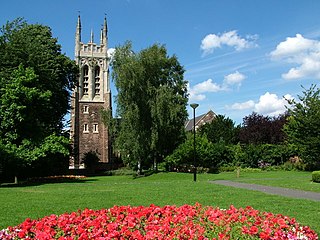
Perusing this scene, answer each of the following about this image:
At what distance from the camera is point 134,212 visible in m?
5.73

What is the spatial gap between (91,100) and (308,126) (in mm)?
36162

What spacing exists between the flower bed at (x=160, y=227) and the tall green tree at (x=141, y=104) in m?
26.8

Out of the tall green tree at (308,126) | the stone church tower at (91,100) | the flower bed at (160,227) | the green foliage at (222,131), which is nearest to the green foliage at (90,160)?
the stone church tower at (91,100)

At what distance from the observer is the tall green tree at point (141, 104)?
32.7 metres

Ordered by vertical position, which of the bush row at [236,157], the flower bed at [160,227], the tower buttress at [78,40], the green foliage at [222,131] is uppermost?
the tower buttress at [78,40]

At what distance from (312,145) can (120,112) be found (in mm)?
16988

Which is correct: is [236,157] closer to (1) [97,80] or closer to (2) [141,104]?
(2) [141,104]

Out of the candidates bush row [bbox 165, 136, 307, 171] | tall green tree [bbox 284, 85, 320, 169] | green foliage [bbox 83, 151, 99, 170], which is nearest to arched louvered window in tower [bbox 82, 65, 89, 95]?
green foliage [bbox 83, 151, 99, 170]

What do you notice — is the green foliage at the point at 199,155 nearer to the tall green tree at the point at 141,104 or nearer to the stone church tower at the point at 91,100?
the tall green tree at the point at 141,104

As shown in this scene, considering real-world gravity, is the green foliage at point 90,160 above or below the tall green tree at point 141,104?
below

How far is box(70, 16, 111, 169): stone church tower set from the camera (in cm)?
5566

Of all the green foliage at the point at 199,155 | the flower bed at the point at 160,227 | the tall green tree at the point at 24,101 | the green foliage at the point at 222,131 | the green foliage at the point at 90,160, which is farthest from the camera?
the green foliage at the point at 90,160

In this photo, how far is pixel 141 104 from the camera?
33688 mm

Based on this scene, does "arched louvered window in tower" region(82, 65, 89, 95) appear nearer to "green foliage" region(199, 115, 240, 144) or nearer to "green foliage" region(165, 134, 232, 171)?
"green foliage" region(199, 115, 240, 144)
